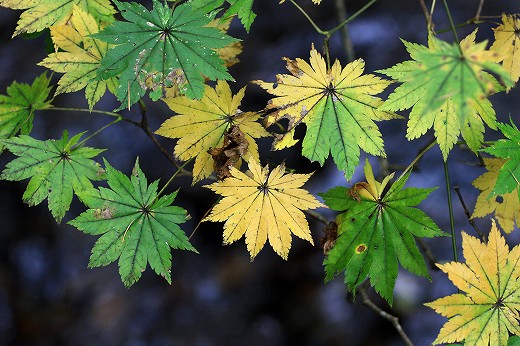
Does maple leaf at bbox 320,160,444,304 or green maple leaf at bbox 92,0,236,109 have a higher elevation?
green maple leaf at bbox 92,0,236,109

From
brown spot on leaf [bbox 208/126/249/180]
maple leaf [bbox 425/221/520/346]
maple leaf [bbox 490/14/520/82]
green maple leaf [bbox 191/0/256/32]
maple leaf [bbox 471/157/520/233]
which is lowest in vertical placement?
maple leaf [bbox 425/221/520/346]

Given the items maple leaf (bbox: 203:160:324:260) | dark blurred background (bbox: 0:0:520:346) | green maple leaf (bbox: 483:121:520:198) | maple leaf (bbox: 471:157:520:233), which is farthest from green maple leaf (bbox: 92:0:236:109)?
dark blurred background (bbox: 0:0:520:346)

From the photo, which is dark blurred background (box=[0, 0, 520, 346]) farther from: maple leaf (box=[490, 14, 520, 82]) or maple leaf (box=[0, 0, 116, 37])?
maple leaf (box=[0, 0, 116, 37])

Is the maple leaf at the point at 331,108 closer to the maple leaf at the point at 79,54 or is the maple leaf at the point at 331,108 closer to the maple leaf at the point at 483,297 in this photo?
the maple leaf at the point at 483,297

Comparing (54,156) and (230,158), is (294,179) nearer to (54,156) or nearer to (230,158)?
(230,158)

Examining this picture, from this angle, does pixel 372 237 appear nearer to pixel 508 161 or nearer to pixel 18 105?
pixel 508 161

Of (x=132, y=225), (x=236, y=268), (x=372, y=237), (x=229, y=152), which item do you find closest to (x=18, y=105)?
(x=132, y=225)

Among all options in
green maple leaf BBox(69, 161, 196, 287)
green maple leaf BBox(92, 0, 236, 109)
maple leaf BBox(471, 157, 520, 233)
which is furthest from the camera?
maple leaf BBox(471, 157, 520, 233)
